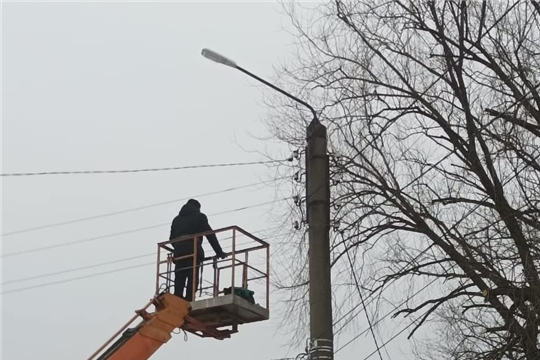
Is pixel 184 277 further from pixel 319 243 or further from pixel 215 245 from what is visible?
pixel 319 243

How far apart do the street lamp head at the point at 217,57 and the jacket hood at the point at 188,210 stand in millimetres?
3897

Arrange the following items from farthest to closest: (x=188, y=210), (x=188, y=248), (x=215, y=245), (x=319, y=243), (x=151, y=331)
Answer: (x=188, y=210)
(x=188, y=248)
(x=215, y=245)
(x=151, y=331)
(x=319, y=243)

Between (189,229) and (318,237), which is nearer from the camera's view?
(318,237)

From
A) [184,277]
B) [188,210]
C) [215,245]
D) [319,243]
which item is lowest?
[319,243]

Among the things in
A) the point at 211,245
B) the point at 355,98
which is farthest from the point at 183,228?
the point at 355,98

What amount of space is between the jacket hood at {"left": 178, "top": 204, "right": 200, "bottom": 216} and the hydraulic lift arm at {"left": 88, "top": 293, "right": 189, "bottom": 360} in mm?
1588

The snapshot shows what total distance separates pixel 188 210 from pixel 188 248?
0.67 meters

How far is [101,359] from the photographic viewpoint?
37.5ft

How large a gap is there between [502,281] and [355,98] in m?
4.08

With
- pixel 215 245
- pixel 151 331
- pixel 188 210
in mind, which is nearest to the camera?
pixel 151 331

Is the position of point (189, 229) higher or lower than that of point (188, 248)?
higher

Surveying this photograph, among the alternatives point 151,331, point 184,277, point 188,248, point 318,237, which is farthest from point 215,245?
point 318,237

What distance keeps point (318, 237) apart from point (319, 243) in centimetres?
8

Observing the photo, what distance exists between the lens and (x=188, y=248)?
1257cm
